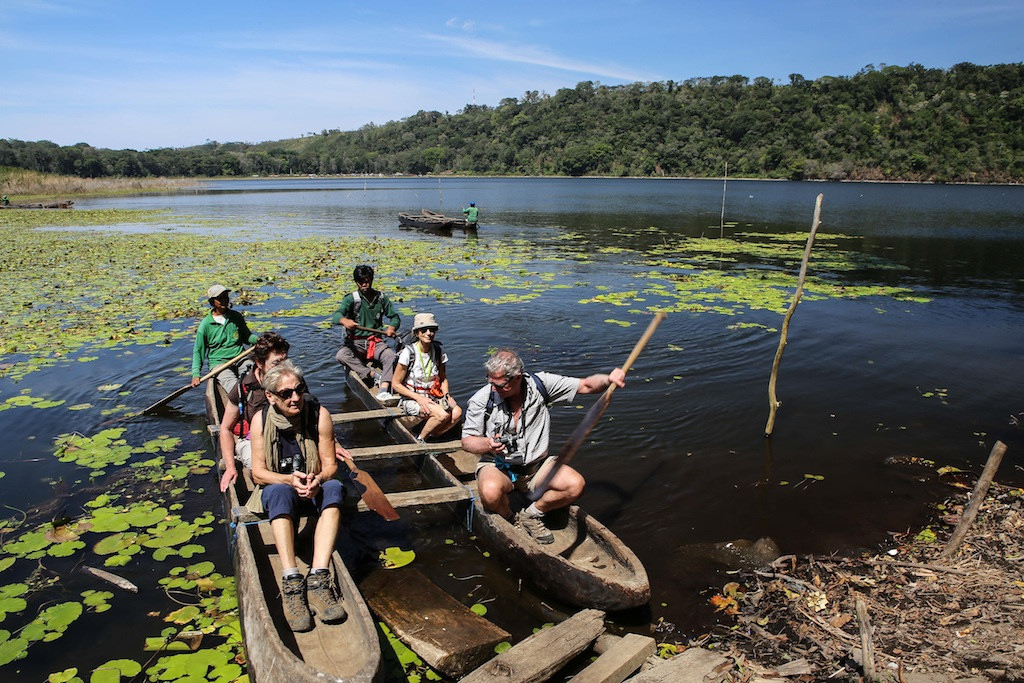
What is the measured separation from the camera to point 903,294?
60.0ft

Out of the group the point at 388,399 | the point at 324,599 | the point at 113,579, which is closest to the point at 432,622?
the point at 324,599

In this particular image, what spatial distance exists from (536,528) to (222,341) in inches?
203

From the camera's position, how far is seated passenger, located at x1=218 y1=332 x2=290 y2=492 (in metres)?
5.88

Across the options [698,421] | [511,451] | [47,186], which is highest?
[47,186]

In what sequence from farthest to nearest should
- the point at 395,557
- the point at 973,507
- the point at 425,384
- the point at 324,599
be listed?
1. the point at 425,384
2. the point at 395,557
3. the point at 973,507
4. the point at 324,599

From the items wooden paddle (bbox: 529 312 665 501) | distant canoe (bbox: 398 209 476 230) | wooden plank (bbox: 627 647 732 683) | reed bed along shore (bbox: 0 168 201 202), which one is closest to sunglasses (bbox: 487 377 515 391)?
wooden paddle (bbox: 529 312 665 501)

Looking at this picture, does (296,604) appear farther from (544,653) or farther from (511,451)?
(511,451)

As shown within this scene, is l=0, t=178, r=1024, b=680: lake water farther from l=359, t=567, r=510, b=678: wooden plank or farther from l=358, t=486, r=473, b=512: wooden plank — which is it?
l=358, t=486, r=473, b=512: wooden plank

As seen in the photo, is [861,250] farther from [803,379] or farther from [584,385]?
[584,385]

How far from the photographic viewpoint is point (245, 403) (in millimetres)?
6250

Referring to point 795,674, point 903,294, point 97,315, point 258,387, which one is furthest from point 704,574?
point 903,294

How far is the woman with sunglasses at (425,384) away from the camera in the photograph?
756 cm

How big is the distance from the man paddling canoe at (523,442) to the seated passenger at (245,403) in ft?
6.41

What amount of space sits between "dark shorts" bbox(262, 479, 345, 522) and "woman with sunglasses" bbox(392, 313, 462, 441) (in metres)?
2.47
